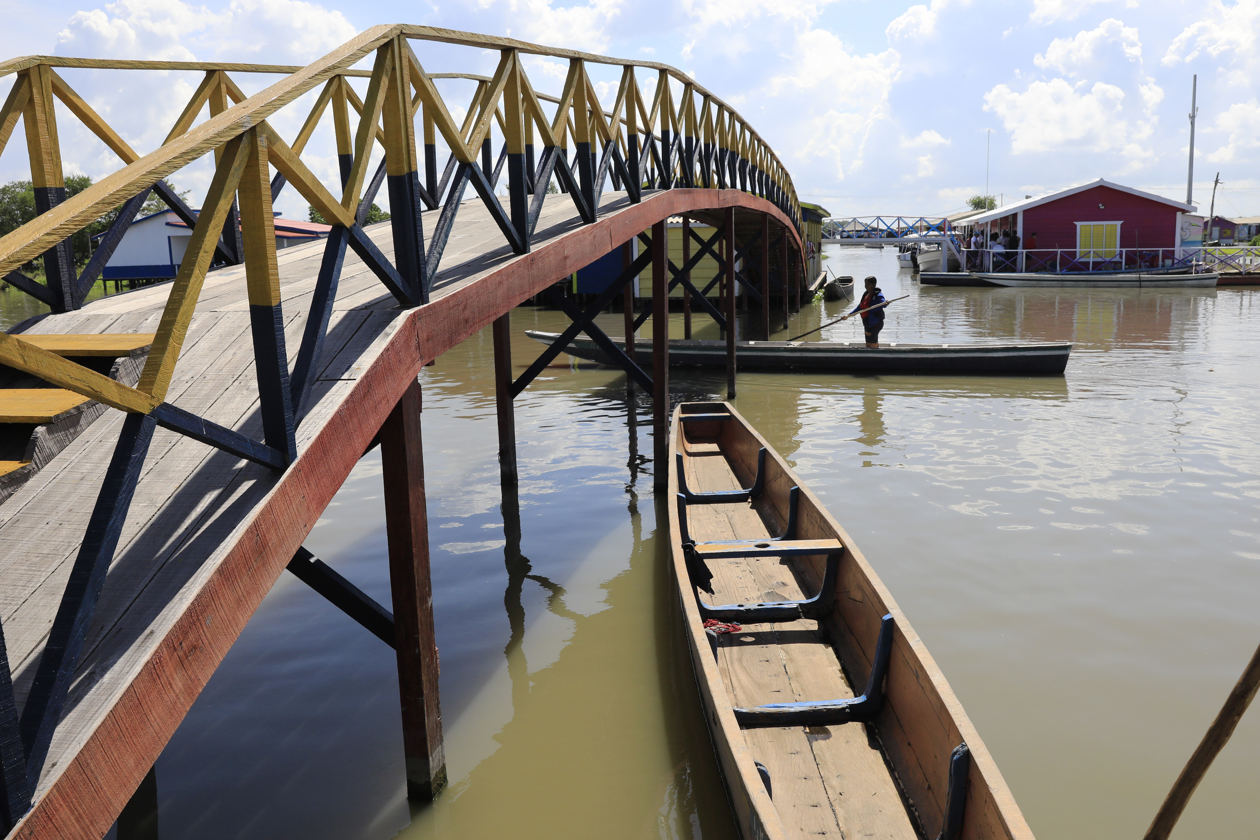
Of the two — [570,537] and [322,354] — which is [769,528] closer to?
[570,537]

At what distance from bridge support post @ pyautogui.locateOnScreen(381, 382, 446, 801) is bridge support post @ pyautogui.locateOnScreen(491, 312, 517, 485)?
189 inches

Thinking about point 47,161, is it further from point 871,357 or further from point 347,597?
point 871,357

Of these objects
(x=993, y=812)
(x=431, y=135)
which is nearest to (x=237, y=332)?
(x=993, y=812)

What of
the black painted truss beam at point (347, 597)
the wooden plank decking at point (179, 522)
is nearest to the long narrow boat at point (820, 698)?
the black painted truss beam at point (347, 597)

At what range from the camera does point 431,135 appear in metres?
8.18

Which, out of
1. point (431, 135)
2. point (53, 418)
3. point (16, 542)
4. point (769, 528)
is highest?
point (431, 135)

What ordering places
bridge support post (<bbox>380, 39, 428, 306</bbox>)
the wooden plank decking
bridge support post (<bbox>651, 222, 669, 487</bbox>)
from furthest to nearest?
bridge support post (<bbox>651, 222, 669, 487</bbox>) < bridge support post (<bbox>380, 39, 428, 306</bbox>) < the wooden plank decking

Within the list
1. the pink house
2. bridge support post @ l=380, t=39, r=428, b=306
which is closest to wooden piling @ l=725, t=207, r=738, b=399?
bridge support post @ l=380, t=39, r=428, b=306

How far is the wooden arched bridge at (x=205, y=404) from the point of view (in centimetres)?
204

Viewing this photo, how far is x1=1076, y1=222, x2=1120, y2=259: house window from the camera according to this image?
1303 inches

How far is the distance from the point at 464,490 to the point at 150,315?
5.41 meters

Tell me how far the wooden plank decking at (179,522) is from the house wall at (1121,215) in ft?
115

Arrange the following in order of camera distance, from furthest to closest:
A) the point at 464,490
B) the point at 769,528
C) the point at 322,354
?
the point at 464,490, the point at 769,528, the point at 322,354

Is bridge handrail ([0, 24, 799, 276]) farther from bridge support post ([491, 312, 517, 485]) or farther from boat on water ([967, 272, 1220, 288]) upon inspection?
boat on water ([967, 272, 1220, 288])
